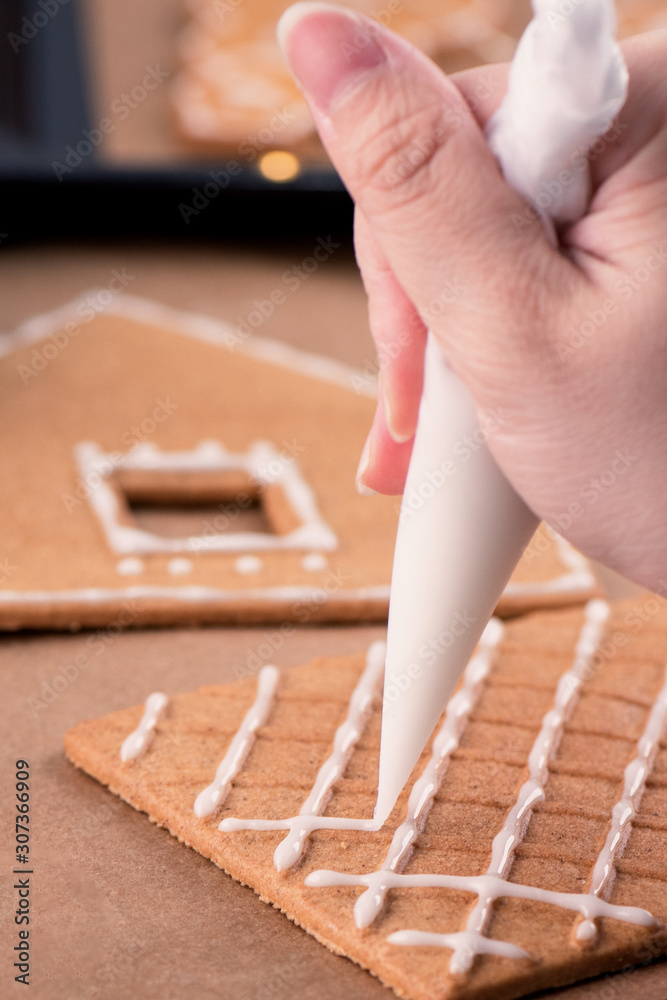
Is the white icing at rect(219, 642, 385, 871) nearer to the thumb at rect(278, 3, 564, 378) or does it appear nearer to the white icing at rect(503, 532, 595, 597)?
the white icing at rect(503, 532, 595, 597)

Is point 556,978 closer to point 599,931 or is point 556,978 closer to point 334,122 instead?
point 599,931

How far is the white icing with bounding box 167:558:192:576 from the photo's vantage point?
1.23 metres

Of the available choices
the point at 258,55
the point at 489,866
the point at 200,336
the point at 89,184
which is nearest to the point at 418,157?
the point at 489,866

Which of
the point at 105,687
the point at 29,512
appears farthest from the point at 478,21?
the point at 105,687

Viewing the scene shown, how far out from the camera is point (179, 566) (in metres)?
1.24

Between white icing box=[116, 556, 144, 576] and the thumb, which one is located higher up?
the thumb

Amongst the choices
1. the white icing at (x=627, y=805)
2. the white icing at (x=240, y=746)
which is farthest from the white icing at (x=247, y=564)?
the white icing at (x=627, y=805)

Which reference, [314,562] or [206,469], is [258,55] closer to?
[206,469]

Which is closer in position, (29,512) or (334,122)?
(334,122)

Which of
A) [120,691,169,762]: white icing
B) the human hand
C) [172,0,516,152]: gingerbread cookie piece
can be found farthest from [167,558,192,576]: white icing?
[172,0,516,152]: gingerbread cookie piece

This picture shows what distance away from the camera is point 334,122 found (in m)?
0.61

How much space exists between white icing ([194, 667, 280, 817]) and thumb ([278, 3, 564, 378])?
42 cm

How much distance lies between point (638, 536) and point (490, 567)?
0.30 feet

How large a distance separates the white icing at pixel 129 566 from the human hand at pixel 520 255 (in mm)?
643
